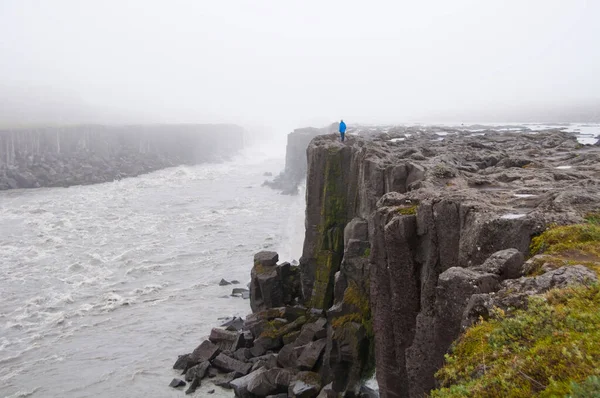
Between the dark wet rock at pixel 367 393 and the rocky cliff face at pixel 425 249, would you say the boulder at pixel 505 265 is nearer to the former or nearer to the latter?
the rocky cliff face at pixel 425 249

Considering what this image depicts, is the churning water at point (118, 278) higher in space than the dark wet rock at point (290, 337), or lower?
lower

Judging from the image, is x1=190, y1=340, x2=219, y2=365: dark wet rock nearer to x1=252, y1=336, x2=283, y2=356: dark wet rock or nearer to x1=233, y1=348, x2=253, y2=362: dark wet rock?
x1=233, y1=348, x2=253, y2=362: dark wet rock

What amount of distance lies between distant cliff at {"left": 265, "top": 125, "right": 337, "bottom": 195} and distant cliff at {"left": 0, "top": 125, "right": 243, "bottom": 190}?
2766 cm

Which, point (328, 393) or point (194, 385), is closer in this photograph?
point (328, 393)

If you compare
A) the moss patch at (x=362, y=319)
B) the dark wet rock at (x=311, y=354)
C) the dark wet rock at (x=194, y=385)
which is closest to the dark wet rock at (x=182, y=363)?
the dark wet rock at (x=194, y=385)

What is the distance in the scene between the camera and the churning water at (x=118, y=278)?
2238 cm

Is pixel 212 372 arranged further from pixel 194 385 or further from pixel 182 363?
pixel 182 363

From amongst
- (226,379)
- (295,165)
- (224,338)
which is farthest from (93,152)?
(226,379)

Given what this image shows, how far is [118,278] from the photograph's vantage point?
112 ft

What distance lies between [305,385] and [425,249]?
8.07 metres

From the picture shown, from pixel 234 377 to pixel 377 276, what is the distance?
395 inches

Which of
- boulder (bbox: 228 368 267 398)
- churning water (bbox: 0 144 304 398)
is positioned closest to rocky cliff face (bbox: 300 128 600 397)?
boulder (bbox: 228 368 267 398)

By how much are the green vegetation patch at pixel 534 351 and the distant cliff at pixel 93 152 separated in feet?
252

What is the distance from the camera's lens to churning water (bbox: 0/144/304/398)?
22.4 meters
